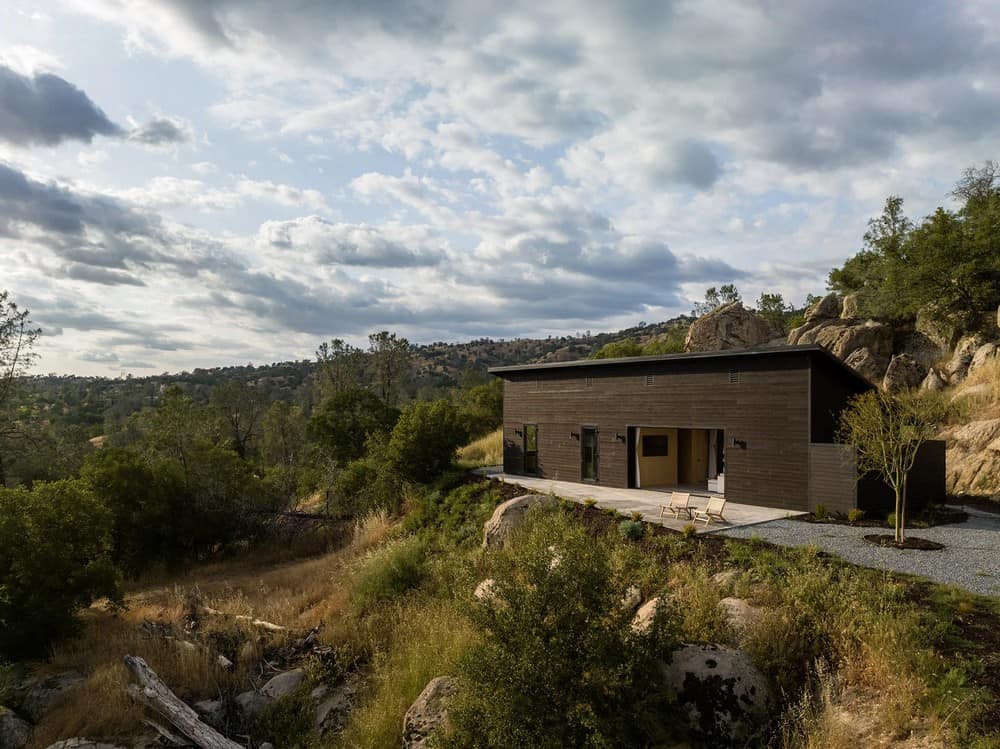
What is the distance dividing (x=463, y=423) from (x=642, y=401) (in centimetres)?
649

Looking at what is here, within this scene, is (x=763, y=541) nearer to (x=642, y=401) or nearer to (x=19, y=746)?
(x=642, y=401)

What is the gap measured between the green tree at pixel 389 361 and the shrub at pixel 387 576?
32.0 metres

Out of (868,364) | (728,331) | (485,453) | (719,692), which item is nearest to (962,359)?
(868,364)

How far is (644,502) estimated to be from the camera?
15492 mm

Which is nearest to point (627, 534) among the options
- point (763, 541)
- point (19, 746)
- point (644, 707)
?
point (763, 541)

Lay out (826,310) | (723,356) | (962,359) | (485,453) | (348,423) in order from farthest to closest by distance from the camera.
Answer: (826,310)
(348,423)
(485,453)
(962,359)
(723,356)

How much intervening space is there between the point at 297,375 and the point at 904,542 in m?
109

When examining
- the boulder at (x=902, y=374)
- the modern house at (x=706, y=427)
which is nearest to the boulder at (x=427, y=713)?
the modern house at (x=706, y=427)

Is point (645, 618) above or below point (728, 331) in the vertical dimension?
below

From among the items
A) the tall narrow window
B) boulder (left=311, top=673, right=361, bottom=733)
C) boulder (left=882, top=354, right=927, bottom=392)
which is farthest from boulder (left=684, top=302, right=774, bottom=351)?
boulder (left=311, top=673, right=361, bottom=733)

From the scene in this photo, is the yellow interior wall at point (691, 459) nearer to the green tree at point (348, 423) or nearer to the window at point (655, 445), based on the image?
the window at point (655, 445)

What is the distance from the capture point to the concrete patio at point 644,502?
1264 centimetres

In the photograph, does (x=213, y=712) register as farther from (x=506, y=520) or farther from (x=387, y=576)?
(x=506, y=520)

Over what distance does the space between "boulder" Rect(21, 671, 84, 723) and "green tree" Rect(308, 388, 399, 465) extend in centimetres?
2177
